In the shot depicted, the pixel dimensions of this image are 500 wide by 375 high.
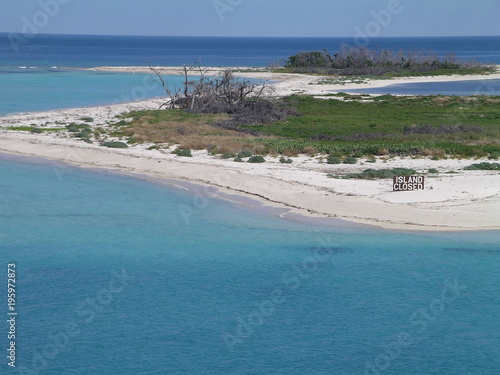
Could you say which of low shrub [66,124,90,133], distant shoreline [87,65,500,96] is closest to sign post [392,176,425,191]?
low shrub [66,124,90,133]

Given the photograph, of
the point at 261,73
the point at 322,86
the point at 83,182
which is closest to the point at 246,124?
the point at 83,182

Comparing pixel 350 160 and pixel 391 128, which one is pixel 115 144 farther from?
pixel 391 128

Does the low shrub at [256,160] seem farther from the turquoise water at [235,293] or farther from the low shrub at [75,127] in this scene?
the low shrub at [75,127]

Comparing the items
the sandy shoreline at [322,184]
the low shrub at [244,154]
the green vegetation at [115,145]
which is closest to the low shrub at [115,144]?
the green vegetation at [115,145]

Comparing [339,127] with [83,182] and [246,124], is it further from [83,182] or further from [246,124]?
[83,182]

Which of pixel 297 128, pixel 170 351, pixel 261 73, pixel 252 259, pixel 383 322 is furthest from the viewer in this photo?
pixel 261 73

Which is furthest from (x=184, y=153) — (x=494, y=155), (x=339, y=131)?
(x=494, y=155)
